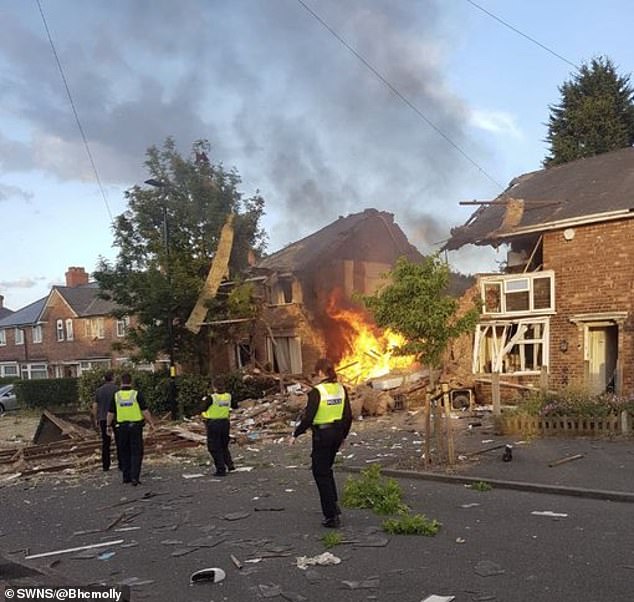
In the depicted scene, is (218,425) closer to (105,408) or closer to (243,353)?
(105,408)

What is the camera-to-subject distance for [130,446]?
10953 millimetres

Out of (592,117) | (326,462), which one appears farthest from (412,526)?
(592,117)

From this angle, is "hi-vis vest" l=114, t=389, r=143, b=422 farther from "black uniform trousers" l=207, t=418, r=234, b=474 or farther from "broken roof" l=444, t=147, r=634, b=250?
"broken roof" l=444, t=147, r=634, b=250

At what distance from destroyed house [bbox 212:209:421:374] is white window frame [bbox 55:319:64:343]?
70.4 feet

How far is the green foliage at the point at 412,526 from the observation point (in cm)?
676

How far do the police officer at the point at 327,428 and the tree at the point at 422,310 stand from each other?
2733 mm

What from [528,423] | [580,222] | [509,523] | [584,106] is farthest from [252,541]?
[584,106]

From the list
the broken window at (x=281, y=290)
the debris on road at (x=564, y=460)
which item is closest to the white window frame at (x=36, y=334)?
the broken window at (x=281, y=290)

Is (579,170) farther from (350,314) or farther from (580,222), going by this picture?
(350,314)

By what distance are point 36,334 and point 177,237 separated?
27.4 metres

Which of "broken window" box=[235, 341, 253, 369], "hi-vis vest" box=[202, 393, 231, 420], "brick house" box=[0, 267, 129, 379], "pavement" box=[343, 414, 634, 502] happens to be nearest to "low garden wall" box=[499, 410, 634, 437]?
"pavement" box=[343, 414, 634, 502]

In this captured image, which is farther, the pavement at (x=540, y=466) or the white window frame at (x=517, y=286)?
the white window frame at (x=517, y=286)

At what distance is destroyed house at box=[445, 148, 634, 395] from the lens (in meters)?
17.0

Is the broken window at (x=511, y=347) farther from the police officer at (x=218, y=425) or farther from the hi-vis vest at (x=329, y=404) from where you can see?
the hi-vis vest at (x=329, y=404)
